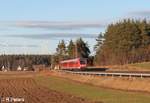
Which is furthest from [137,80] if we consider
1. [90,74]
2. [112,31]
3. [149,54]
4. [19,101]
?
[112,31]

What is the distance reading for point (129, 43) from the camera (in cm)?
14850

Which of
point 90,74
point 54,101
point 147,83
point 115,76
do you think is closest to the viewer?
point 54,101

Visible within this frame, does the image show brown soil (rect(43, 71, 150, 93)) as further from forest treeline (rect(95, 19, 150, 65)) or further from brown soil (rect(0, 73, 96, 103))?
forest treeline (rect(95, 19, 150, 65))

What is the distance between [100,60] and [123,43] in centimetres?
1754

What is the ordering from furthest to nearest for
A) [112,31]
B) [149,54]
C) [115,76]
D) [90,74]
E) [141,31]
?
[112,31], [141,31], [149,54], [90,74], [115,76]

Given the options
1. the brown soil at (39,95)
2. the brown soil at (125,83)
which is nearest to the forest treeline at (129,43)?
the brown soil at (125,83)

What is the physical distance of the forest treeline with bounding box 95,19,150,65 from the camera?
474 ft

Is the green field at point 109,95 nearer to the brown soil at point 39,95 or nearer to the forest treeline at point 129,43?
the brown soil at point 39,95

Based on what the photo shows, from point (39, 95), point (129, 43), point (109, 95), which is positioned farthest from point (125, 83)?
point (129, 43)

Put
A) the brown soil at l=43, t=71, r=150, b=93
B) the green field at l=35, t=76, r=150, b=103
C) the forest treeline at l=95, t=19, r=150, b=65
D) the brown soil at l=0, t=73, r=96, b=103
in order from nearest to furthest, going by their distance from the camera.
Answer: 1. the green field at l=35, t=76, r=150, b=103
2. the brown soil at l=0, t=73, r=96, b=103
3. the brown soil at l=43, t=71, r=150, b=93
4. the forest treeline at l=95, t=19, r=150, b=65

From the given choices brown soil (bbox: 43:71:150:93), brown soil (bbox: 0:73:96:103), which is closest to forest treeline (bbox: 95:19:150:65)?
brown soil (bbox: 43:71:150:93)

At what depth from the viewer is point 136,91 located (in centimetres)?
4766

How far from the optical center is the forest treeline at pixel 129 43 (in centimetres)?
14462

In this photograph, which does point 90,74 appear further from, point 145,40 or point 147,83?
point 145,40
